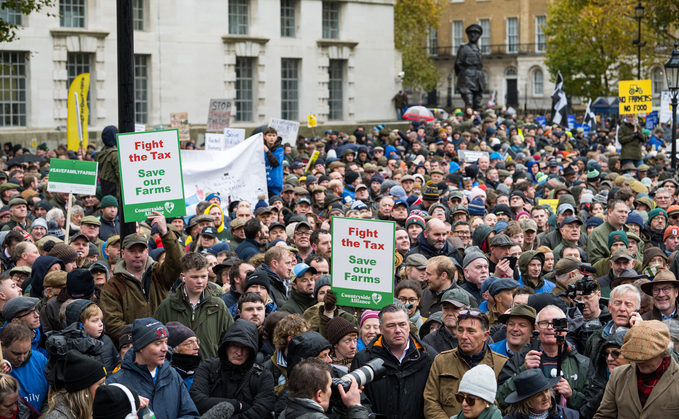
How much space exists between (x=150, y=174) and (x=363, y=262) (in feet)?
7.91

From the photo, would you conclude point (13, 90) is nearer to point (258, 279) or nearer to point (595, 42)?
point (258, 279)

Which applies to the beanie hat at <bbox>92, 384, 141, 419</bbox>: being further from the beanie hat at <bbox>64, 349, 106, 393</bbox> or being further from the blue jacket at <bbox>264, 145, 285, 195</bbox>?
the blue jacket at <bbox>264, 145, 285, 195</bbox>

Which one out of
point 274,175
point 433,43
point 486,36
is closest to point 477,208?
point 274,175

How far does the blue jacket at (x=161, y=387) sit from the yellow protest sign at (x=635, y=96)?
1803 cm

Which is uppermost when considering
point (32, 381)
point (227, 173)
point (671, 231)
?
point (227, 173)

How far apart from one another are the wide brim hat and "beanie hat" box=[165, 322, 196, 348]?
7.95ft

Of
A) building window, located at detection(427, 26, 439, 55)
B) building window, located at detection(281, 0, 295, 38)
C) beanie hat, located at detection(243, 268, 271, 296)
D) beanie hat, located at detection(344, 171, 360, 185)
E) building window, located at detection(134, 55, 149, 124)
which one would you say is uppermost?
building window, located at detection(427, 26, 439, 55)

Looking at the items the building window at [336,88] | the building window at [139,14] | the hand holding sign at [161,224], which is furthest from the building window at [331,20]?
the hand holding sign at [161,224]

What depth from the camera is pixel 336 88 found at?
122 ft

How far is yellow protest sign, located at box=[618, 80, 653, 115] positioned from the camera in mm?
21531

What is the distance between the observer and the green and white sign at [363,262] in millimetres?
7480

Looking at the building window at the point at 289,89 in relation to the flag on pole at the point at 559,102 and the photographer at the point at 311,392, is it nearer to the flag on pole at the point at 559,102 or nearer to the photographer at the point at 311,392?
the flag on pole at the point at 559,102

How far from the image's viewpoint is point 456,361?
6277 millimetres

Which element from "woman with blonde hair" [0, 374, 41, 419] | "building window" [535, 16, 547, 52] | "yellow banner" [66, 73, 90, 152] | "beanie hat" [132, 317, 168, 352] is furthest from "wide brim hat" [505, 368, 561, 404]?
"building window" [535, 16, 547, 52]
